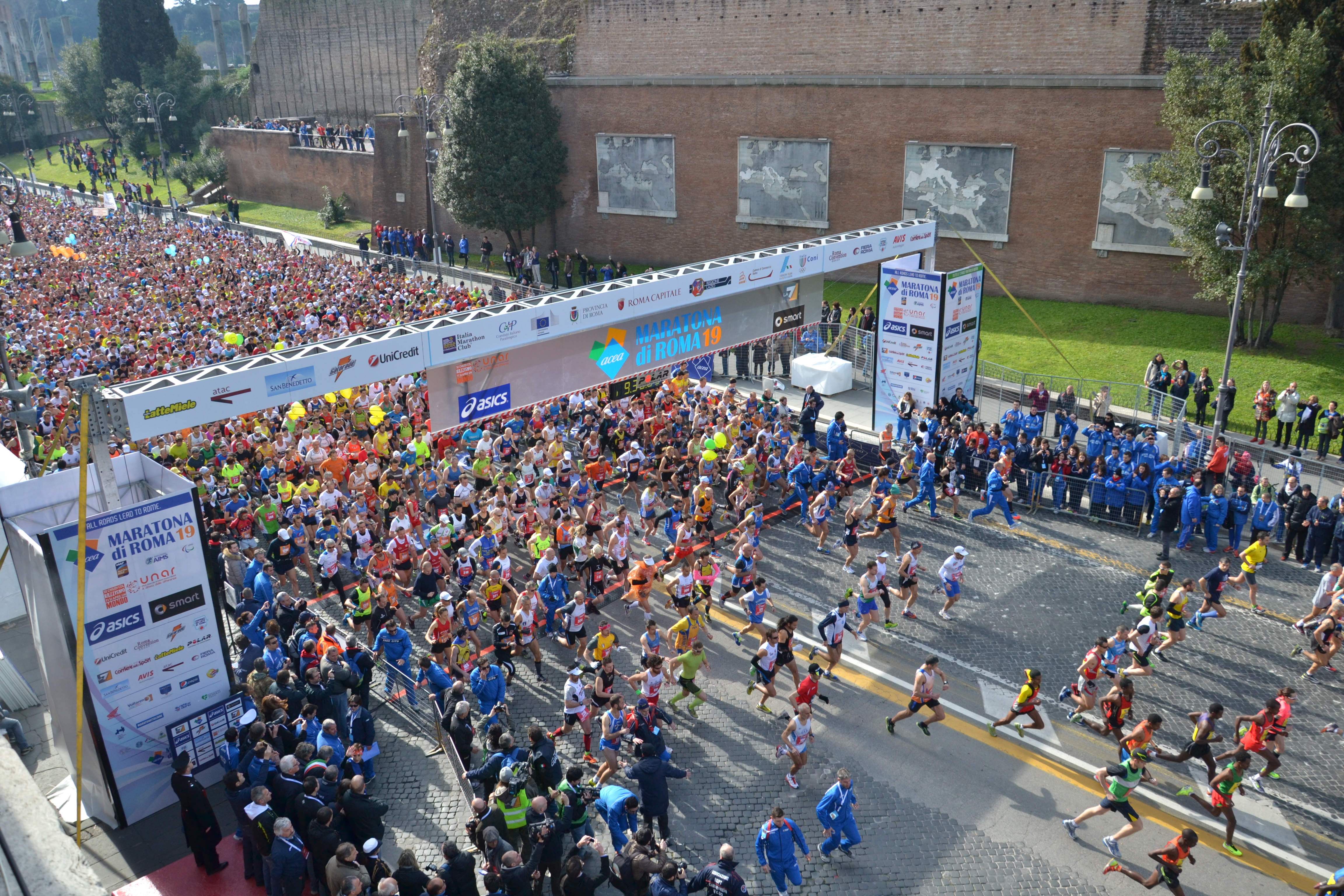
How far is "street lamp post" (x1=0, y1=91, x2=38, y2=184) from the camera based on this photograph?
84.1 metres

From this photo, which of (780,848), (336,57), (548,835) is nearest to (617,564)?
(548,835)

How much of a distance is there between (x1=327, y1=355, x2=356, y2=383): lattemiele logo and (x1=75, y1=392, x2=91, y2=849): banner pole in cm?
369

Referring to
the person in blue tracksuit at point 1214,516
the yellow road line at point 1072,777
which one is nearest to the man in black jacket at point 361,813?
the yellow road line at point 1072,777

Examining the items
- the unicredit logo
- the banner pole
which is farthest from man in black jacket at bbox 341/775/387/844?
the unicredit logo

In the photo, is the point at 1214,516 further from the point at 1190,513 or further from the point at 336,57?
the point at 336,57

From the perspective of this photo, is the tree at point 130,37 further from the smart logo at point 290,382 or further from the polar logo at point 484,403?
the smart logo at point 290,382

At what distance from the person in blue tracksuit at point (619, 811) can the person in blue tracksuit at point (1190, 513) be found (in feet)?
38.1

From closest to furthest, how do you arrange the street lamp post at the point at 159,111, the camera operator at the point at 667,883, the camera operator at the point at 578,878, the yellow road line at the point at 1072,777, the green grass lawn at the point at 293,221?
the camera operator at the point at 667,883
the camera operator at the point at 578,878
the yellow road line at the point at 1072,777
the green grass lawn at the point at 293,221
the street lamp post at the point at 159,111

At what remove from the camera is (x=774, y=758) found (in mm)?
11797

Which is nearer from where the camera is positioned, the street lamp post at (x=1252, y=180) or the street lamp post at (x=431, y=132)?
the street lamp post at (x=1252, y=180)

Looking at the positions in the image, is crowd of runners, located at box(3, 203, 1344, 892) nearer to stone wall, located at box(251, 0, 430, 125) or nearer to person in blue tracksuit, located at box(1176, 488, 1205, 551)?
person in blue tracksuit, located at box(1176, 488, 1205, 551)

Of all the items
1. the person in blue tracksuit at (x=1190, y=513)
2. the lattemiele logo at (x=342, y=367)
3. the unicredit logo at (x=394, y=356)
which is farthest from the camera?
the person in blue tracksuit at (x=1190, y=513)

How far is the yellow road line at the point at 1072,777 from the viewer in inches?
396

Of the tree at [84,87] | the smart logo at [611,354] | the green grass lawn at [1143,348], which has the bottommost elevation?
the green grass lawn at [1143,348]
